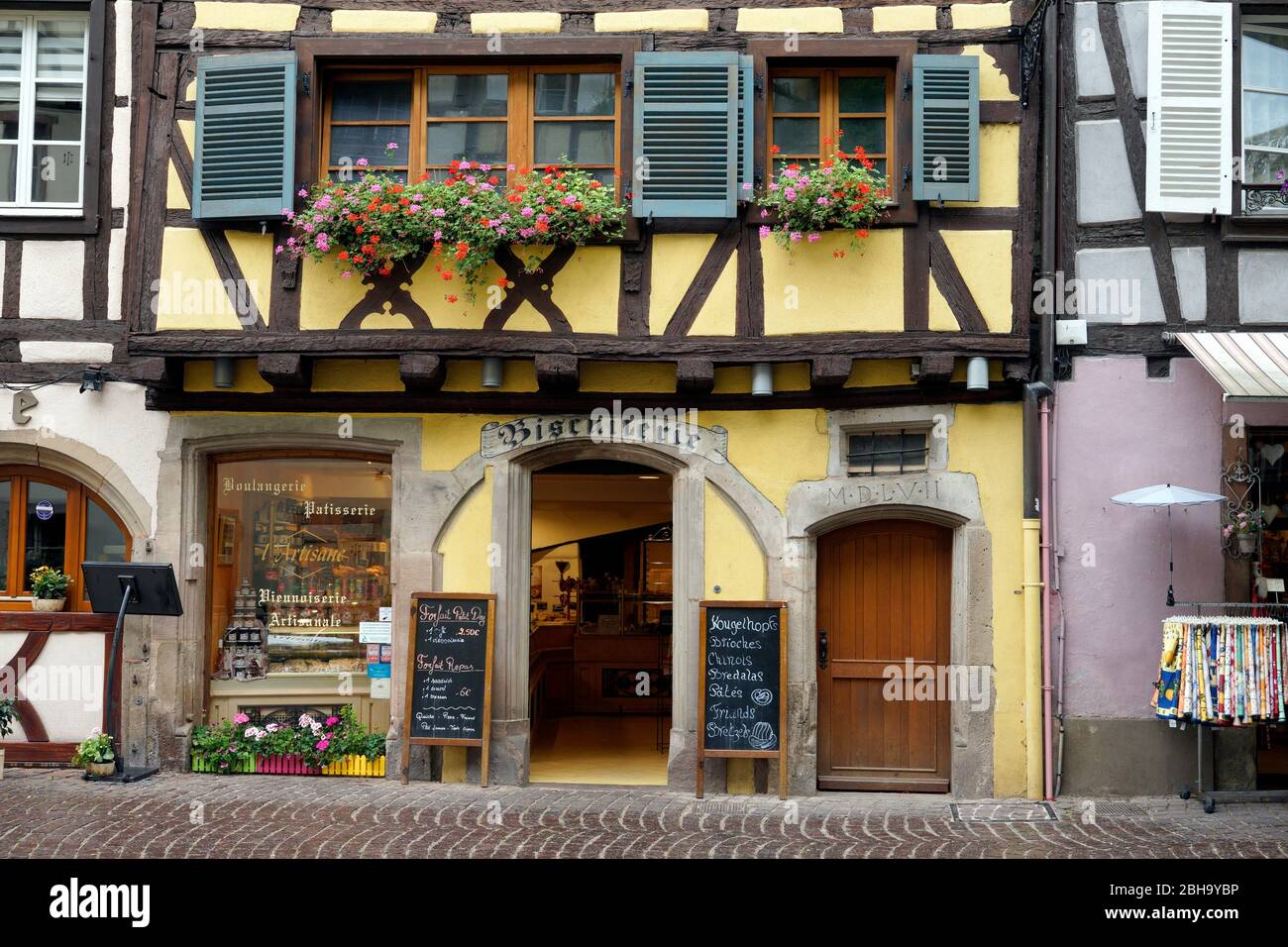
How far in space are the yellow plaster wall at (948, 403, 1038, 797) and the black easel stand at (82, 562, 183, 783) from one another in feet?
18.8

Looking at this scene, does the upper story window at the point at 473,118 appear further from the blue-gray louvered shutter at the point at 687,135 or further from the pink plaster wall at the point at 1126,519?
the pink plaster wall at the point at 1126,519

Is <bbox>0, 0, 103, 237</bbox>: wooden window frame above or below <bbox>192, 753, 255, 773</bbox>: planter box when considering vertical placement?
above

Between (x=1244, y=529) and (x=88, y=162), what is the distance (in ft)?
29.0

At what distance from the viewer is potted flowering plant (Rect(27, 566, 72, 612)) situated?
9867 millimetres

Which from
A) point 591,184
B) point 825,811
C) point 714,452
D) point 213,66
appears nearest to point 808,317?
point 714,452

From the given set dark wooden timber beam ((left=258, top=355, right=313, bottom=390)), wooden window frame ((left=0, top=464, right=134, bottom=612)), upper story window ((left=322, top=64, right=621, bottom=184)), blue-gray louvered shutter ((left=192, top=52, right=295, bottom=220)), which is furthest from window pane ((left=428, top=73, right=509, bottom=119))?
wooden window frame ((left=0, top=464, right=134, bottom=612))

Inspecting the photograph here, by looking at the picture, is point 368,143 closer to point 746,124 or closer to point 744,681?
point 746,124

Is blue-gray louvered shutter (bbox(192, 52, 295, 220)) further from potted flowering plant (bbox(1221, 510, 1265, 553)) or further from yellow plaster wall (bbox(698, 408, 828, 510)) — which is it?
potted flowering plant (bbox(1221, 510, 1265, 553))

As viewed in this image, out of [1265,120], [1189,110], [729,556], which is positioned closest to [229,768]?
[729,556]

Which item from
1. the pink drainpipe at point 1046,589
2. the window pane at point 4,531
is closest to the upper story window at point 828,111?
the pink drainpipe at point 1046,589

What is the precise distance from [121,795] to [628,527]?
19.5 feet

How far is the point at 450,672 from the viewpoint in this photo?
9.33 m

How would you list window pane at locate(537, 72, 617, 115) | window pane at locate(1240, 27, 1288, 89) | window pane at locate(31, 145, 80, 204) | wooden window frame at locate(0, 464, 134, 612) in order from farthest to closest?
1. wooden window frame at locate(0, 464, 134, 612)
2. window pane at locate(31, 145, 80, 204)
3. window pane at locate(537, 72, 617, 115)
4. window pane at locate(1240, 27, 1288, 89)

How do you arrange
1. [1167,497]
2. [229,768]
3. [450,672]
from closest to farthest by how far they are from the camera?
[1167,497]
[450,672]
[229,768]
